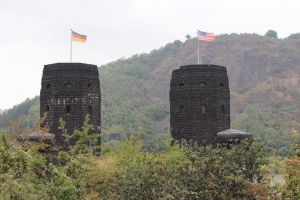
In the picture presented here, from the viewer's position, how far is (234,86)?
158750 mm

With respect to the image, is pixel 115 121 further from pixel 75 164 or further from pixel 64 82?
pixel 75 164

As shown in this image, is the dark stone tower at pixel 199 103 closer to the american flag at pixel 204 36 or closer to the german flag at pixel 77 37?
the american flag at pixel 204 36

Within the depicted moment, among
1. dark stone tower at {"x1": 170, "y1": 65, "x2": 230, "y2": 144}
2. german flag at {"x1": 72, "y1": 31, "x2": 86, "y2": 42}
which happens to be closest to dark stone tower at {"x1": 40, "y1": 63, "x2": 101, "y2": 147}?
german flag at {"x1": 72, "y1": 31, "x2": 86, "y2": 42}

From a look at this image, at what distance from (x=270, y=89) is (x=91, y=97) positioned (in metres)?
120

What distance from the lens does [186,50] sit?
188 metres

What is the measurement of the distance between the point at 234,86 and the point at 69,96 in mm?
127406

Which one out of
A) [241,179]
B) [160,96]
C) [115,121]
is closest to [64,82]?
[241,179]

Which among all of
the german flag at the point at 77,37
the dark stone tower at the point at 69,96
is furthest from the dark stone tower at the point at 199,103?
the german flag at the point at 77,37

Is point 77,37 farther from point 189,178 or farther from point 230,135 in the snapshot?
point 189,178

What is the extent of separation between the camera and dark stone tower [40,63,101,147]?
113 ft

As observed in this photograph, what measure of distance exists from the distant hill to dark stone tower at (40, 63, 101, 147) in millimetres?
81934

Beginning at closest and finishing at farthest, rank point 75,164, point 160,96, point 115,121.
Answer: point 75,164 < point 115,121 < point 160,96

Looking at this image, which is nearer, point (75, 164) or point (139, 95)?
point (75, 164)

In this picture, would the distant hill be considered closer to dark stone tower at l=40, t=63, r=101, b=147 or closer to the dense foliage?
dark stone tower at l=40, t=63, r=101, b=147
